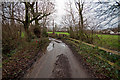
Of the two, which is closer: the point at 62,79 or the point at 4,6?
the point at 62,79

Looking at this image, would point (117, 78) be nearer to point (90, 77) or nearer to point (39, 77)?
point (90, 77)

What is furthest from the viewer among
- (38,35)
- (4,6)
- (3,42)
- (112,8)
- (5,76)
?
(38,35)

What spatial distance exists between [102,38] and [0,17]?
10.7 m

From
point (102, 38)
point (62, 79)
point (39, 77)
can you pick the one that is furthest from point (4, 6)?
point (102, 38)

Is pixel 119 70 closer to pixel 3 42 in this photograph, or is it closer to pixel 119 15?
pixel 119 15

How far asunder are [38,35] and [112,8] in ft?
43.7

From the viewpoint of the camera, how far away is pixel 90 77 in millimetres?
3016

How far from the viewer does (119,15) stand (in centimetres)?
325

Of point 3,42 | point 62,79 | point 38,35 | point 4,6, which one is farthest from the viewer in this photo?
point 38,35

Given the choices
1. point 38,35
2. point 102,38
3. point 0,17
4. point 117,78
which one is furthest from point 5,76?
point 38,35

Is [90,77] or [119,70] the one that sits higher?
[119,70]

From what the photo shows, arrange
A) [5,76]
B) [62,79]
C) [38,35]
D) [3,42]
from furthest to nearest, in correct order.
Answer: [38,35]
[3,42]
[5,76]
[62,79]


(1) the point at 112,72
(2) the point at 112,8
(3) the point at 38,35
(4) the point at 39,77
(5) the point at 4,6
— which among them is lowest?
(4) the point at 39,77

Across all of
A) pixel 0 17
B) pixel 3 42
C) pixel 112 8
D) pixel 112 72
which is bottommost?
pixel 112 72
